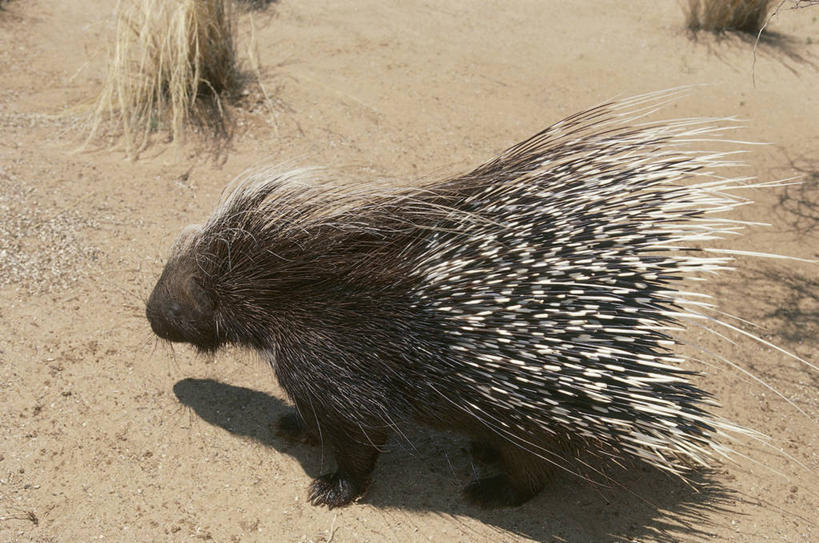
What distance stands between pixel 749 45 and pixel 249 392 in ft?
20.5

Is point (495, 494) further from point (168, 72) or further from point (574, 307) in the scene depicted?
point (168, 72)

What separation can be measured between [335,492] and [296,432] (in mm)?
418

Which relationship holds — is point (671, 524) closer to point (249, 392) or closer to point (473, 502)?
point (473, 502)

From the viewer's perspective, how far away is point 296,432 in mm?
3150

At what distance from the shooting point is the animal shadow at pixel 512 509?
2.79 m

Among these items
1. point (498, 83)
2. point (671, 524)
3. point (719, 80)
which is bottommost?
point (671, 524)

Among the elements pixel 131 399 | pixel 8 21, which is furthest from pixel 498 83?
pixel 8 21

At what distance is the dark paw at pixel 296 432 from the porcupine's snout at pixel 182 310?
1.76 ft

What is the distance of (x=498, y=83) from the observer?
236 inches

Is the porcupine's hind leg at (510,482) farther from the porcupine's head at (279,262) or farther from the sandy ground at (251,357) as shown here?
the porcupine's head at (279,262)

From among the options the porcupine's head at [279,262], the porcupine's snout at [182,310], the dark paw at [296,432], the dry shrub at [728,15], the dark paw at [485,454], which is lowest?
the dark paw at [296,432]

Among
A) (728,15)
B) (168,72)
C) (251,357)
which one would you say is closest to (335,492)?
(251,357)

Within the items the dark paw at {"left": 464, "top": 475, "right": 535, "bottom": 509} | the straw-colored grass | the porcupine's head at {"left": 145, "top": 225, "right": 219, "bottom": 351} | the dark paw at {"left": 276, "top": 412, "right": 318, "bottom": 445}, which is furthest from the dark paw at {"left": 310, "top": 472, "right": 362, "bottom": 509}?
the straw-colored grass

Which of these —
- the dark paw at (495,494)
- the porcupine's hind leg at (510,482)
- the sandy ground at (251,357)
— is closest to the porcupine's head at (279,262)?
the sandy ground at (251,357)
